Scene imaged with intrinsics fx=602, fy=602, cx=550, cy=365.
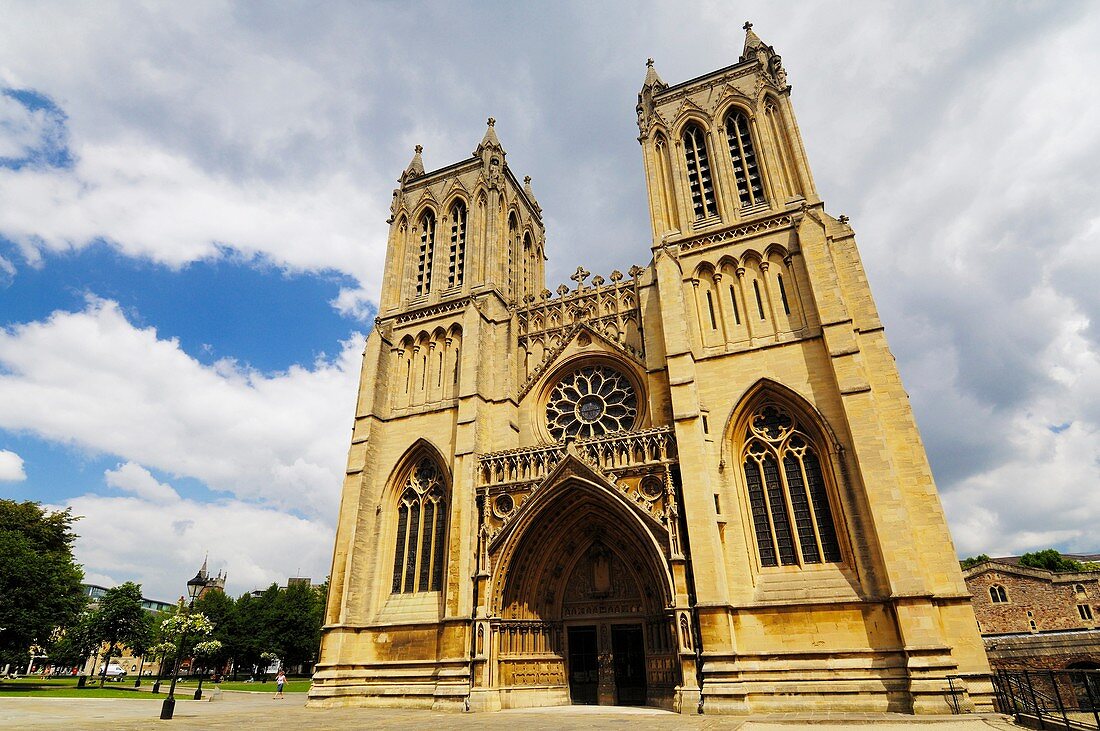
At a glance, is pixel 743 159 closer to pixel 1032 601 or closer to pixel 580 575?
pixel 580 575

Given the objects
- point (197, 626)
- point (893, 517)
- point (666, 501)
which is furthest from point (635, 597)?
point (197, 626)

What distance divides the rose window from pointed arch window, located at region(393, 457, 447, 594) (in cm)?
523

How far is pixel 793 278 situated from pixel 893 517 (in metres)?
8.89

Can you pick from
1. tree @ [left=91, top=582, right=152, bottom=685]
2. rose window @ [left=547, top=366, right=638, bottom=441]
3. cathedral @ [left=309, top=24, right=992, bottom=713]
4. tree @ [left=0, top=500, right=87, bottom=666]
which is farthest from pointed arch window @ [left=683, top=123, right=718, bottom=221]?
tree @ [left=91, top=582, right=152, bottom=685]

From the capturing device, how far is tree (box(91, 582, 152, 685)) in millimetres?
30750

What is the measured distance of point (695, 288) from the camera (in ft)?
74.9

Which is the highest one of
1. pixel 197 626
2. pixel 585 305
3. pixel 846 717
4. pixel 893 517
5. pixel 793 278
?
pixel 585 305

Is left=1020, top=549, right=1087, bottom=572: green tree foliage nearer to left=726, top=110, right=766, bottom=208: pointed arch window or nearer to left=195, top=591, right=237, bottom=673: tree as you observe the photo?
left=726, top=110, right=766, bottom=208: pointed arch window

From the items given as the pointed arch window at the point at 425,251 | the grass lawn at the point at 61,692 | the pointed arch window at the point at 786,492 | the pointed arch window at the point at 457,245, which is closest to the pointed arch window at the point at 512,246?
the pointed arch window at the point at 457,245

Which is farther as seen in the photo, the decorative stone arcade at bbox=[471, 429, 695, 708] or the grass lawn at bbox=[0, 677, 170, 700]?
the grass lawn at bbox=[0, 677, 170, 700]

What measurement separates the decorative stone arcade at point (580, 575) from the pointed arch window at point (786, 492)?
2685mm

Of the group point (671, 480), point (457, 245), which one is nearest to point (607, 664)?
point (671, 480)

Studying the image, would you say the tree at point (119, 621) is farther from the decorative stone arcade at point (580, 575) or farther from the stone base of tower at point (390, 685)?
the decorative stone arcade at point (580, 575)

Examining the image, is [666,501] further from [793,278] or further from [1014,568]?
[1014,568]
